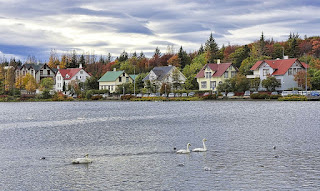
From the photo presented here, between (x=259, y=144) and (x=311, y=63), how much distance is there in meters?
78.4

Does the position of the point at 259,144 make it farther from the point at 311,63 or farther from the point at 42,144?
the point at 311,63

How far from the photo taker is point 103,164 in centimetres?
2089

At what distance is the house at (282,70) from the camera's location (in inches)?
3440

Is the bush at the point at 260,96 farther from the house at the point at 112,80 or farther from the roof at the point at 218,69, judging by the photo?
the house at the point at 112,80

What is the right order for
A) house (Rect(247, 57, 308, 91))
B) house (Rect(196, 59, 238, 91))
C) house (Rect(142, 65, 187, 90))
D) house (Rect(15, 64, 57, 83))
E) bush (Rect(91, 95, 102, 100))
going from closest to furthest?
house (Rect(247, 57, 308, 91)) < house (Rect(196, 59, 238, 91)) < bush (Rect(91, 95, 102, 100)) < house (Rect(142, 65, 187, 90)) < house (Rect(15, 64, 57, 83))

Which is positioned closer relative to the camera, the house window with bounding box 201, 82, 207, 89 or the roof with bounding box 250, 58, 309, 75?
the roof with bounding box 250, 58, 309, 75

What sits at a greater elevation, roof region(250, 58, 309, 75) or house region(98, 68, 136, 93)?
roof region(250, 58, 309, 75)

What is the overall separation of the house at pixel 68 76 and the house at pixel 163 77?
26726 mm

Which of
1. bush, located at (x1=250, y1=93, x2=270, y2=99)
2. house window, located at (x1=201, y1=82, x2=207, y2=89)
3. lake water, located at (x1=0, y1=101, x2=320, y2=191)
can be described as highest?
house window, located at (x1=201, y1=82, x2=207, y2=89)

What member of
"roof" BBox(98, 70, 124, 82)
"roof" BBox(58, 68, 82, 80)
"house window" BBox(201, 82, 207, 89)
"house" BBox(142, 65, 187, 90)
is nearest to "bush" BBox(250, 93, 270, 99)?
"house window" BBox(201, 82, 207, 89)

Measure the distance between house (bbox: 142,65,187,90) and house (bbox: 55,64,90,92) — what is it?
2673 cm

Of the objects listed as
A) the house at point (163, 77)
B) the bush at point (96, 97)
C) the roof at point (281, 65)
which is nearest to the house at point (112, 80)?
the house at point (163, 77)

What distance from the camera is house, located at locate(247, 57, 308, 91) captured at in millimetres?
87375

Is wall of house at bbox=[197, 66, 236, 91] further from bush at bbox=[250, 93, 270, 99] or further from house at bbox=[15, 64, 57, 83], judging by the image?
house at bbox=[15, 64, 57, 83]
